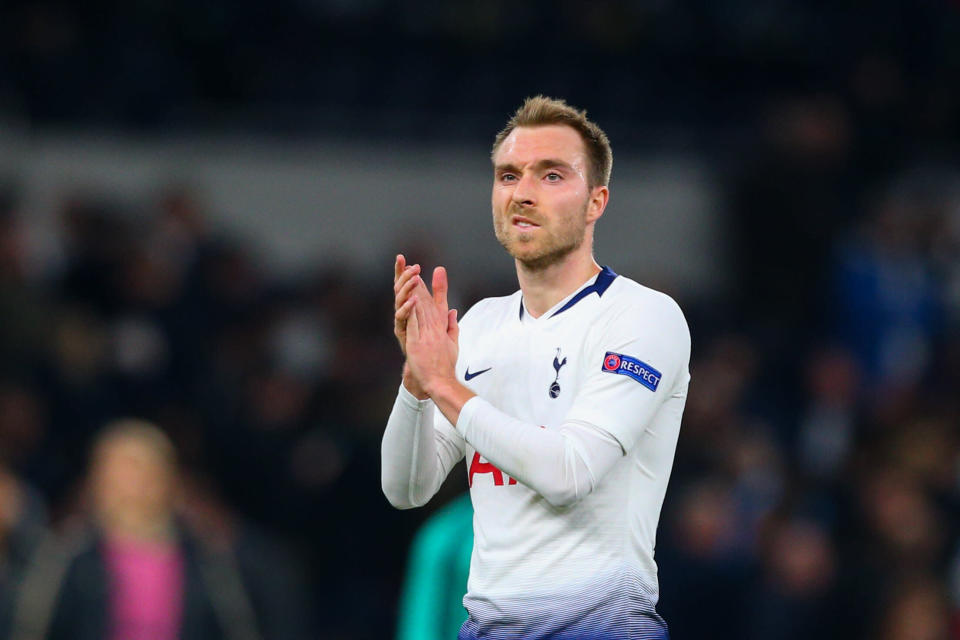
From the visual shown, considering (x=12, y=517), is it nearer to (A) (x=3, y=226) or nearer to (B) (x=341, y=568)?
(B) (x=341, y=568)

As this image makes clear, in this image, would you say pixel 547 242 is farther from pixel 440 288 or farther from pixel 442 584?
pixel 442 584

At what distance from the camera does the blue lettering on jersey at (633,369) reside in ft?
11.3

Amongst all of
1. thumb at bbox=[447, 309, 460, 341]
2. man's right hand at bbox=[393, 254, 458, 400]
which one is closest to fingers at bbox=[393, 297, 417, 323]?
man's right hand at bbox=[393, 254, 458, 400]

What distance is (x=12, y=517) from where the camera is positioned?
727cm

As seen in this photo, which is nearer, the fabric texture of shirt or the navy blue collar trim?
the fabric texture of shirt

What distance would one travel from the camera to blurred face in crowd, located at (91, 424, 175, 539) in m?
6.44

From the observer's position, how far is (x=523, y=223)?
364 centimetres

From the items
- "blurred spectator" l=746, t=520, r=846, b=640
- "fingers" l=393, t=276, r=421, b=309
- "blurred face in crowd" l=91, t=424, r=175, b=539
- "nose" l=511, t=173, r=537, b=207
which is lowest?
"blurred spectator" l=746, t=520, r=846, b=640

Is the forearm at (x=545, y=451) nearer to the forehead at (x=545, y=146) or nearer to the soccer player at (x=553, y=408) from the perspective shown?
the soccer player at (x=553, y=408)

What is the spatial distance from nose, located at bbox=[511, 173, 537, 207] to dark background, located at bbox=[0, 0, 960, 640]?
419cm

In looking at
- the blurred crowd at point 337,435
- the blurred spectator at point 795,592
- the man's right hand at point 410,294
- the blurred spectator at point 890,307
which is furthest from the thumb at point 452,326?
the blurred spectator at point 890,307

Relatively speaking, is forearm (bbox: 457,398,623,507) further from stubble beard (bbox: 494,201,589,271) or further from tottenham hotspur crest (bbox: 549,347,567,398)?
stubble beard (bbox: 494,201,589,271)

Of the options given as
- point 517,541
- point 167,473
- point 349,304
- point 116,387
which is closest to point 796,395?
point 349,304

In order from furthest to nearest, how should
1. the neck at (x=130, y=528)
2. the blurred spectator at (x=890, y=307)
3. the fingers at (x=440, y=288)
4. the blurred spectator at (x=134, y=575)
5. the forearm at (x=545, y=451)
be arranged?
the blurred spectator at (x=890, y=307), the neck at (x=130, y=528), the blurred spectator at (x=134, y=575), the fingers at (x=440, y=288), the forearm at (x=545, y=451)
